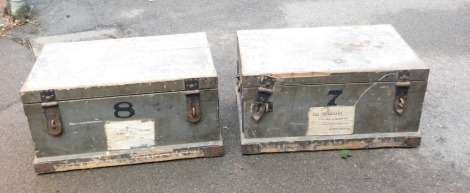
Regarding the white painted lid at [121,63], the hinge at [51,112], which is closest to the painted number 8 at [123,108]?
the white painted lid at [121,63]

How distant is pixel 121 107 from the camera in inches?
128

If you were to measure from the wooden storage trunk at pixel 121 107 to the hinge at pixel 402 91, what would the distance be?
45.2 inches

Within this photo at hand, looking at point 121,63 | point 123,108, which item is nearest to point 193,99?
point 123,108

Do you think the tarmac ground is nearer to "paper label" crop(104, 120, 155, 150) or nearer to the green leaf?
the green leaf

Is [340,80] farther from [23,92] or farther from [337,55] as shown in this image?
[23,92]

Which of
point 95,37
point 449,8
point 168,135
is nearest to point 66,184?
point 168,135

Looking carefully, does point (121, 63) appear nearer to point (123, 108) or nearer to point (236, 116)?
point (123, 108)

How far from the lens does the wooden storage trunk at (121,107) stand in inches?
125

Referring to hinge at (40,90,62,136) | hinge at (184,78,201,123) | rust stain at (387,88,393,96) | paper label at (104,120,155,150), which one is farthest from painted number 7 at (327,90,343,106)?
hinge at (40,90,62,136)

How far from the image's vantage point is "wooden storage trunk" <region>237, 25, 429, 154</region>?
130 inches

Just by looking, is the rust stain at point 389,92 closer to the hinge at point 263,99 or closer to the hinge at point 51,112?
the hinge at point 263,99

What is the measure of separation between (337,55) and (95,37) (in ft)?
10.6

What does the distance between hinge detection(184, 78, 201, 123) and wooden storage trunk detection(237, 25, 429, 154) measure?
296 millimetres

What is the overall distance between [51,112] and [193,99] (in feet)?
2.82
